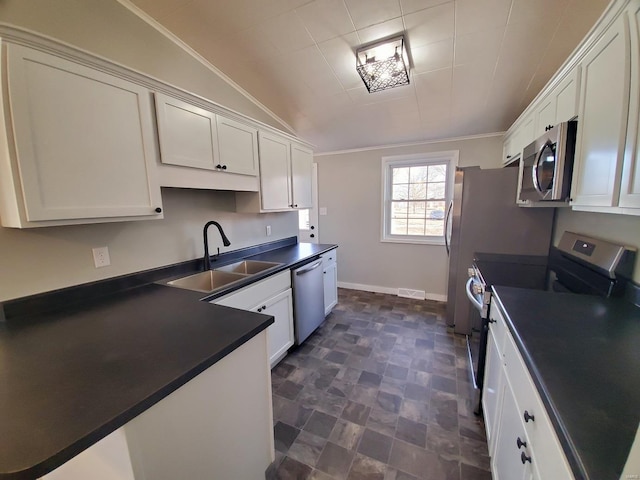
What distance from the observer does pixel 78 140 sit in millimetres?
1215

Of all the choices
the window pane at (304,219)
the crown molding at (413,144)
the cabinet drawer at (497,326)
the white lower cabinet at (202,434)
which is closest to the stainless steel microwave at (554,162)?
the cabinet drawer at (497,326)

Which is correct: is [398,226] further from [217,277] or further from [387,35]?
[217,277]

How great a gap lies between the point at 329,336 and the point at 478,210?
204cm

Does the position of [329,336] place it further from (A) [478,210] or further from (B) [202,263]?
(A) [478,210]

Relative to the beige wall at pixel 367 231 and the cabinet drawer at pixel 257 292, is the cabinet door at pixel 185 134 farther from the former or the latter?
the beige wall at pixel 367 231

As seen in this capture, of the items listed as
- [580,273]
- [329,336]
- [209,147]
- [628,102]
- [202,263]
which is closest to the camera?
[628,102]

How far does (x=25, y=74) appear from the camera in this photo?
105 cm

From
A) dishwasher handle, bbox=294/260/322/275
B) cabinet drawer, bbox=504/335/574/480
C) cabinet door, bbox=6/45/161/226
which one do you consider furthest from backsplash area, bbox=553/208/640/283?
cabinet door, bbox=6/45/161/226

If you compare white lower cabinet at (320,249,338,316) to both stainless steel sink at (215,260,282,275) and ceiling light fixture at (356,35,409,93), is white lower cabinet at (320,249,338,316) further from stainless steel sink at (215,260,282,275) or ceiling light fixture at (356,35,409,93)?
ceiling light fixture at (356,35,409,93)

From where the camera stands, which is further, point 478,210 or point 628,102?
point 478,210

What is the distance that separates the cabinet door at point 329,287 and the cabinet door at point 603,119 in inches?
87.9

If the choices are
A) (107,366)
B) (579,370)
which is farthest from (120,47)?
(579,370)

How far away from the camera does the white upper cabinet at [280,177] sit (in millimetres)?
2396

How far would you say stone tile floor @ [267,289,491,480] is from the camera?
142 cm
